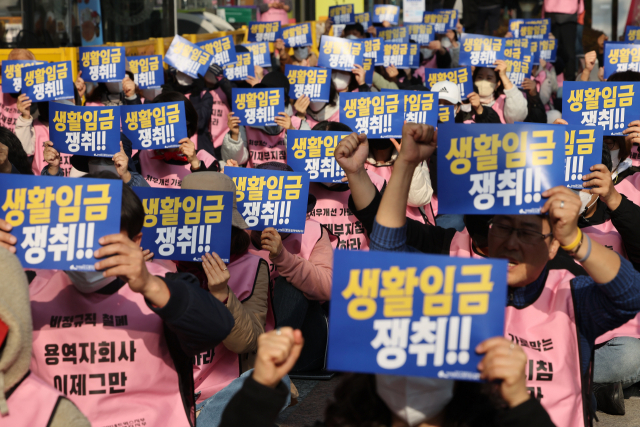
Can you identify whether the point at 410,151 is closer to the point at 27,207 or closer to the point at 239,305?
the point at 239,305

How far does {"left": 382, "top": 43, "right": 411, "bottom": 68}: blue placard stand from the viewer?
11469 millimetres

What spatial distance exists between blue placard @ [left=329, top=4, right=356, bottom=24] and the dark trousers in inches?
495

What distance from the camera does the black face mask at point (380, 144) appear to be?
19.2ft

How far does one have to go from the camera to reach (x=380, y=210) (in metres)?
2.53

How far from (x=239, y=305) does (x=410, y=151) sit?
1007mm

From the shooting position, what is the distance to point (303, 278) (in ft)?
13.3

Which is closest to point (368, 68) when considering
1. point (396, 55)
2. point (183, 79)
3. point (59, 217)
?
point (396, 55)

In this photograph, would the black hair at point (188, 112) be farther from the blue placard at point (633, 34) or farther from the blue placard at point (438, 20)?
the blue placard at point (438, 20)

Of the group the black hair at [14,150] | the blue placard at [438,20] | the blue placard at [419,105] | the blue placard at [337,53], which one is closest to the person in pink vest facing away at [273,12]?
the blue placard at [438,20]

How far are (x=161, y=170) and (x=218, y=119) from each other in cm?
288

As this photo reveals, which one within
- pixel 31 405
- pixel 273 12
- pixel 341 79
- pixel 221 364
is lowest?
pixel 221 364

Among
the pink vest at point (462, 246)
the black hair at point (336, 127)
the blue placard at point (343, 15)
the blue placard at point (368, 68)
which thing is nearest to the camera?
the pink vest at point (462, 246)

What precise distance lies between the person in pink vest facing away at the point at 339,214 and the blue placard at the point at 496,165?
82.3 inches

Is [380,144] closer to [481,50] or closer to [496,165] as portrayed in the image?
[496,165]
